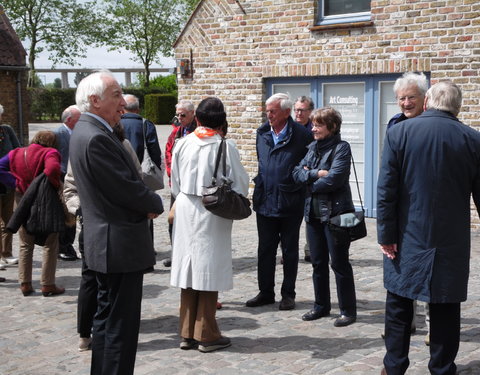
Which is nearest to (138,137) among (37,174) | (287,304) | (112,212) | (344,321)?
(37,174)

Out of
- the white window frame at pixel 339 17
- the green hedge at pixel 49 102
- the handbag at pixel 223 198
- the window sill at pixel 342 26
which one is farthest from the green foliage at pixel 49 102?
the handbag at pixel 223 198

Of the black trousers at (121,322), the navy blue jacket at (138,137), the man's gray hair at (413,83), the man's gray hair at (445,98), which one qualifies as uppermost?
the man's gray hair at (413,83)

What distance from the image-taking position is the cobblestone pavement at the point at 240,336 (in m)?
5.16

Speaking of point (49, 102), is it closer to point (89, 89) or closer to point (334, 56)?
point (334, 56)

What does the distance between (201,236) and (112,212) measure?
1.39 meters

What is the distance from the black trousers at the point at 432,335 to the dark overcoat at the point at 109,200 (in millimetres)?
1629

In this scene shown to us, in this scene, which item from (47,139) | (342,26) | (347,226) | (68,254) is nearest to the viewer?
(347,226)

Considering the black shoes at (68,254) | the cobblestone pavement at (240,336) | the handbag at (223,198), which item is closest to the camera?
the cobblestone pavement at (240,336)

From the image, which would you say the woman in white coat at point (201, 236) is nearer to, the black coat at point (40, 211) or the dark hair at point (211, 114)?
the dark hair at point (211, 114)

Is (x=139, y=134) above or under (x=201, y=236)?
above

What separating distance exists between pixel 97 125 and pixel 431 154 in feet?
6.49

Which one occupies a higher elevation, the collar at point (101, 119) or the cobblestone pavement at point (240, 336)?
the collar at point (101, 119)

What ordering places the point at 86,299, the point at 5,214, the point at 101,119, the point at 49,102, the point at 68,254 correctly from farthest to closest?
the point at 49,102 < the point at 68,254 < the point at 5,214 < the point at 86,299 < the point at 101,119

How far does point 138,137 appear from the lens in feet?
26.3
